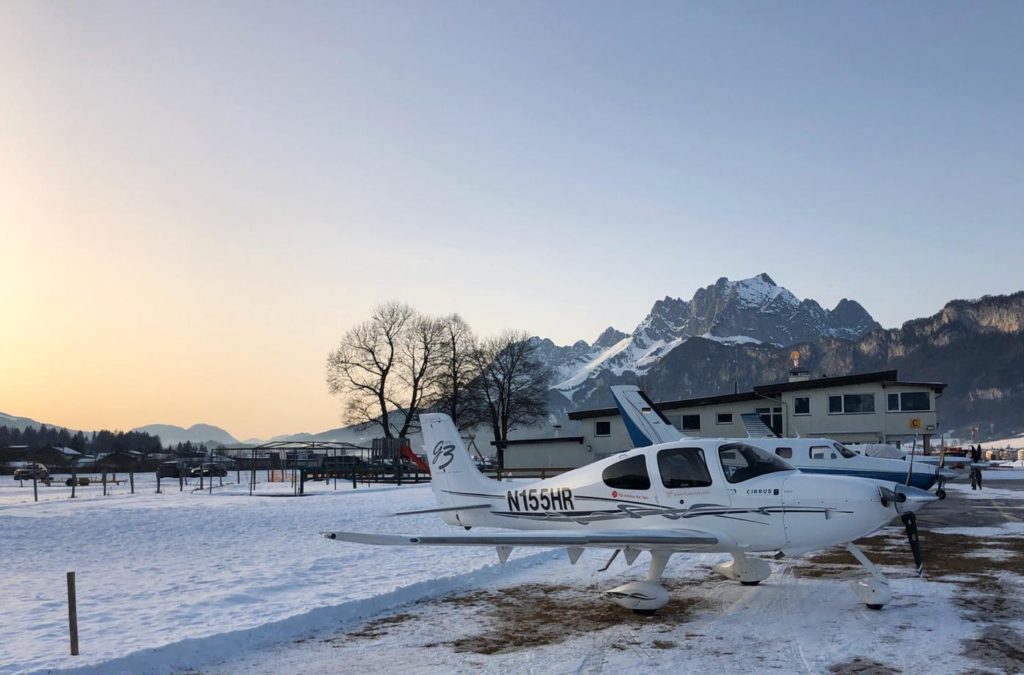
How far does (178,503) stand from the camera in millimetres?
33594

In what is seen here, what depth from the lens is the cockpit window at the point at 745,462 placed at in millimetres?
10336

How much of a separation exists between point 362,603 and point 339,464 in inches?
2291

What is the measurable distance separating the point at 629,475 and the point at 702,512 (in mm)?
1212

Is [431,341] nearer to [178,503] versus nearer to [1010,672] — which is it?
[178,503]

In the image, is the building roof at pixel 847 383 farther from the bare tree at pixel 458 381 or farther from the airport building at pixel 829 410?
the bare tree at pixel 458 381

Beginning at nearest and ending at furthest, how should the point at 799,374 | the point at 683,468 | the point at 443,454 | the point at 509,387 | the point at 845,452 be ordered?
the point at 683,468, the point at 443,454, the point at 845,452, the point at 799,374, the point at 509,387

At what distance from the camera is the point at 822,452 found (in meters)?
22.6

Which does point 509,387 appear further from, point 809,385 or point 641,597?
point 641,597

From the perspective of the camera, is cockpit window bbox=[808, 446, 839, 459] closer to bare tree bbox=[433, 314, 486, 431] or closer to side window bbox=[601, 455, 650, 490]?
side window bbox=[601, 455, 650, 490]

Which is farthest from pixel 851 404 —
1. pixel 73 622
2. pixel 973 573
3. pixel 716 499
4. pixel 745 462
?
pixel 73 622

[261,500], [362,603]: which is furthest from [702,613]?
[261,500]

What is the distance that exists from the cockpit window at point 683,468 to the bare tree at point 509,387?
208 feet

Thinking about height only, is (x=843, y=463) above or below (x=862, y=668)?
above

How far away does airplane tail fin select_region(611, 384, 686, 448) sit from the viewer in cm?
3344
